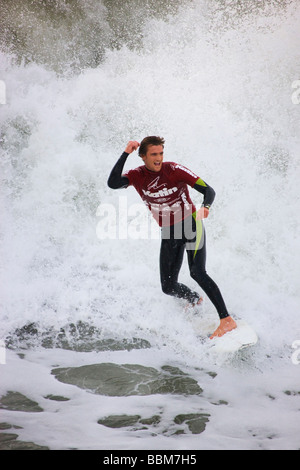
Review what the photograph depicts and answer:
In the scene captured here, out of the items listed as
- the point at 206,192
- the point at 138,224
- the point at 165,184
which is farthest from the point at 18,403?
the point at 138,224

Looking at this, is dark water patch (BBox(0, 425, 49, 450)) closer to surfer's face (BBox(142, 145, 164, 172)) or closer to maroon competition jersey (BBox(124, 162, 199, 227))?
maroon competition jersey (BBox(124, 162, 199, 227))

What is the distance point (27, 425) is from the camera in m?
2.40

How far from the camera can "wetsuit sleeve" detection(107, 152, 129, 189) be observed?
10.0 feet

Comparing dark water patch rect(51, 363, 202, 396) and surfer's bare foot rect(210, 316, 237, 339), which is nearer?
dark water patch rect(51, 363, 202, 396)

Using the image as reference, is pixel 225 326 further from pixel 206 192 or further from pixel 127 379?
pixel 206 192

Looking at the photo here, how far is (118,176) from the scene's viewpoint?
315cm

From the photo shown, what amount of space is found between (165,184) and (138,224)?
302cm

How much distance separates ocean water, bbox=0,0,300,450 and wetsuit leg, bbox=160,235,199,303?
43 centimetres

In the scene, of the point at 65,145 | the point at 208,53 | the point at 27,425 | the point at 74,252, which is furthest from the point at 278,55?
the point at 27,425

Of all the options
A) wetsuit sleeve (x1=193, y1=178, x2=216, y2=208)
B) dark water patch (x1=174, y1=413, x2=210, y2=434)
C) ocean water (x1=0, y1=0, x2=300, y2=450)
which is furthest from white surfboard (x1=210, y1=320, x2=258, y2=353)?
wetsuit sleeve (x1=193, y1=178, x2=216, y2=208)

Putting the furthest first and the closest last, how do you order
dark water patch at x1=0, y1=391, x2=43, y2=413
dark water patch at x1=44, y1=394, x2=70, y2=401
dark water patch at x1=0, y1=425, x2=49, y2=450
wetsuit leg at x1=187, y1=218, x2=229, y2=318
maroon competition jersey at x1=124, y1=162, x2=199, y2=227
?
1. wetsuit leg at x1=187, y1=218, x2=229, y2=318
2. maroon competition jersey at x1=124, y1=162, x2=199, y2=227
3. dark water patch at x1=44, y1=394, x2=70, y2=401
4. dark water patch at x1=0, y1=391, x2=43, y2=413
5. dark water patch at x1=0, y1=425, x2=49, y2=450

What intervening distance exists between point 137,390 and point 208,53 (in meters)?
6.93

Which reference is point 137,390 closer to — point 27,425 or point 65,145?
point 27,425

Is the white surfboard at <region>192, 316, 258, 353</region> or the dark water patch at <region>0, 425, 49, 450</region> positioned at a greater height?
the white surfboard at <region>192, 316, 258, 353</region>
